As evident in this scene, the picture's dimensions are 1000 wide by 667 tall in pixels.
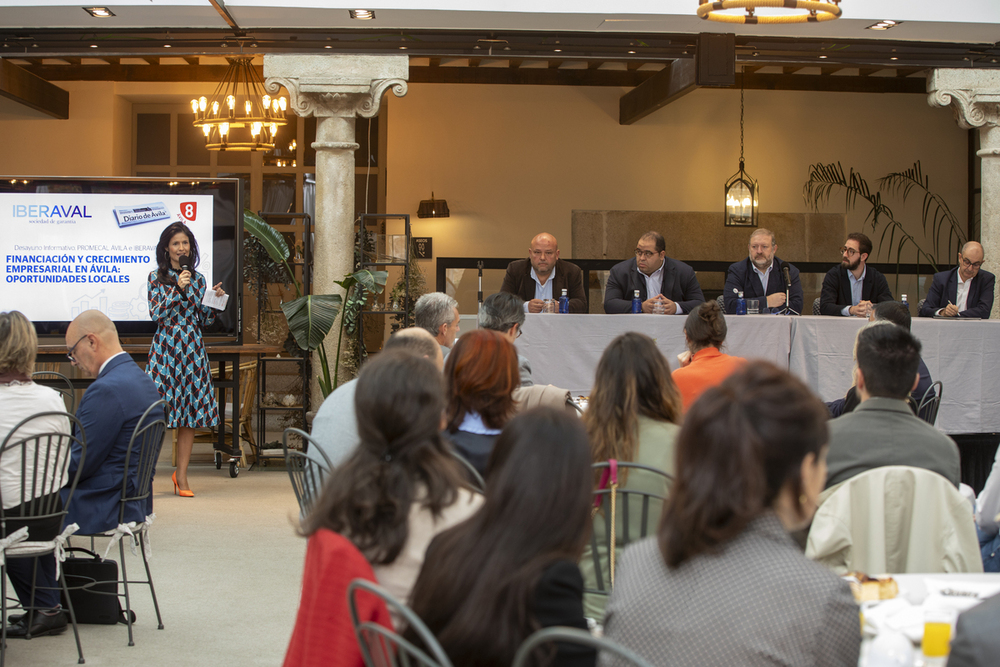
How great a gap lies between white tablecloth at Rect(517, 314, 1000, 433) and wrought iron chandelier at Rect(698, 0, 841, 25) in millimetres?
1970

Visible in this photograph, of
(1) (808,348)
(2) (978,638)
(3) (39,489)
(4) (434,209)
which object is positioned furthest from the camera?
(4) (434,209)

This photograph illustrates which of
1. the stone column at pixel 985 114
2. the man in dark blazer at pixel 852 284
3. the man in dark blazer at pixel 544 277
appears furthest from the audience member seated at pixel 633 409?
the stone column at pixel 985 114

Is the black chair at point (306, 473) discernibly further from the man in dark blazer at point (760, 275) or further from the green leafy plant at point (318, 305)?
the man in dark blazer at point (760, 275)

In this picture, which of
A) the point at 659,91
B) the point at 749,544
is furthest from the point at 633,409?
the point at 659,91

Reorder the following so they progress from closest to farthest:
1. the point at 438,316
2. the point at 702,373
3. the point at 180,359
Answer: the point at 702,373, the point at 438,316, the point at 180,359

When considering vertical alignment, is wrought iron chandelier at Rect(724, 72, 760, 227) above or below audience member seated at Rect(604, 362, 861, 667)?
above

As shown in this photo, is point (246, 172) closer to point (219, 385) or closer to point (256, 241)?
point (256, 241)

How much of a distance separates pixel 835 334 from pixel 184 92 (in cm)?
928

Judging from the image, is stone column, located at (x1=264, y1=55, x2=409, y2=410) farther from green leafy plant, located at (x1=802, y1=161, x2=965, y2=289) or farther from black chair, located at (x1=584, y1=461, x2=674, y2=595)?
green leafy plant, located at (x1=802, y1=161, x2=965, y2=289)

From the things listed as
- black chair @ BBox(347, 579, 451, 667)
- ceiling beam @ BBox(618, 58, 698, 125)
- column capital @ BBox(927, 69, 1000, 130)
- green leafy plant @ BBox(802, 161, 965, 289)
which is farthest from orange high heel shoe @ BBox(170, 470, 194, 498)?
green leafy plant @ BBox(802, 161, 965, 289)

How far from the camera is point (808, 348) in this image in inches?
250

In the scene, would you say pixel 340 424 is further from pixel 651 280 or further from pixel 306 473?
pixel 651 280

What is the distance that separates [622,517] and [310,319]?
524cm

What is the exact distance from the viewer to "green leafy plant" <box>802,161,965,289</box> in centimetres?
1236
